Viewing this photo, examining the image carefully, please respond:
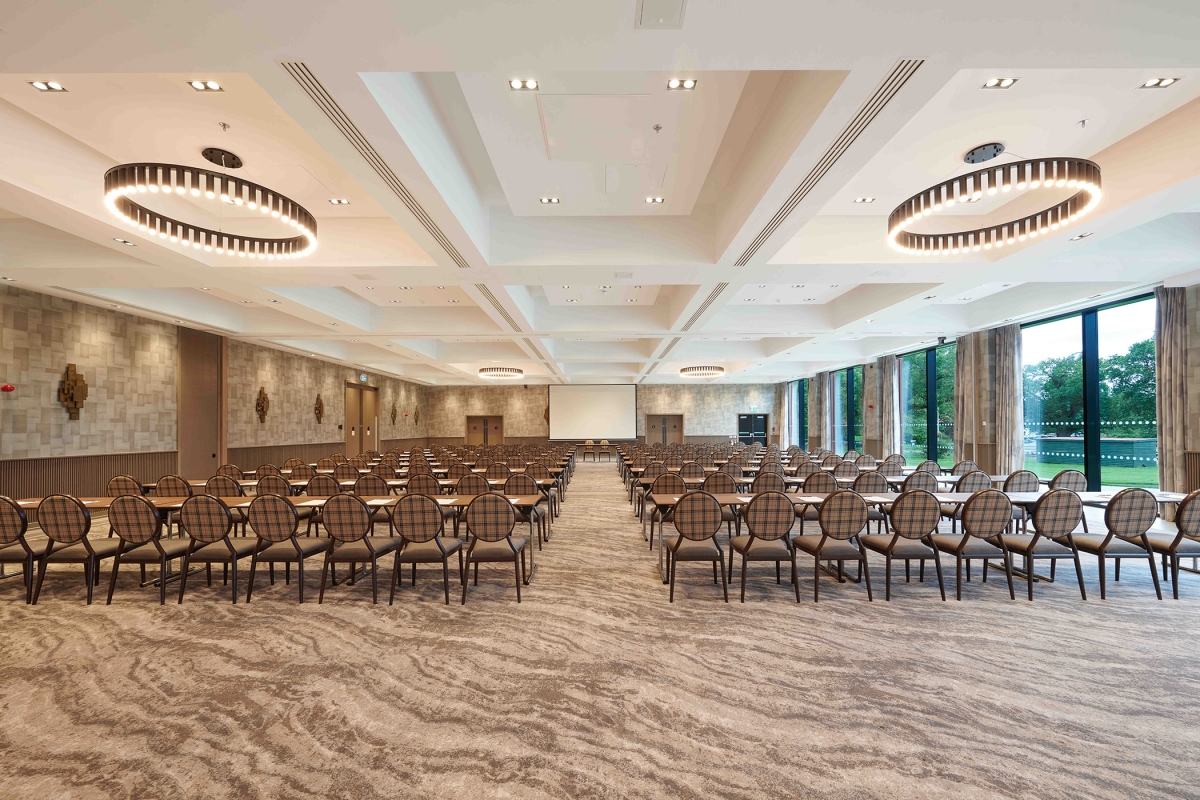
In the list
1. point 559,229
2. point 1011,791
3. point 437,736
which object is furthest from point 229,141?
point 1011,791

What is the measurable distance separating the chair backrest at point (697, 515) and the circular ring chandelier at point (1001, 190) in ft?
10.8

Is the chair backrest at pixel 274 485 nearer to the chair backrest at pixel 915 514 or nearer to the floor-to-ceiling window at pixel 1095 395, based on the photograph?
the chair backrest at pixel 915 514

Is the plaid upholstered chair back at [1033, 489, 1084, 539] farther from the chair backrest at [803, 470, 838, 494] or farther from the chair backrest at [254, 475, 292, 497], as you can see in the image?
the chair backrest at [254, 475, 292, 497]

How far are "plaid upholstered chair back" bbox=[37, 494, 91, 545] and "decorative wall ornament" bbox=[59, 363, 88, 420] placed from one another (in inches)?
237

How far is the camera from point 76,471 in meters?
9.42

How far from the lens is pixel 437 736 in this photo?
2.80 metres

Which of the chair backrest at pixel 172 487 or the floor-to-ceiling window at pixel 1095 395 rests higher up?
the floor-to-ceiling window at pixel 1095 395

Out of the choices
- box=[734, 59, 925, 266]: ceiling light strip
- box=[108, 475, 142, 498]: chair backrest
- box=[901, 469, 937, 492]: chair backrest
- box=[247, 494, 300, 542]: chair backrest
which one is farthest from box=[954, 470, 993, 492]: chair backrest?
box=[108, 475, 142, 498]: chair backrest

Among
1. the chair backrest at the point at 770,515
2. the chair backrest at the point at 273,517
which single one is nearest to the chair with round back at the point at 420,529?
the chair backrest at the point at 273,517

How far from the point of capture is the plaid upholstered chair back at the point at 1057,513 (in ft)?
15.8

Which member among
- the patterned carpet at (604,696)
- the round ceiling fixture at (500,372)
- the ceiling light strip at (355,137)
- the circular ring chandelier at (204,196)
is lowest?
the patterned carpet at (604,696)

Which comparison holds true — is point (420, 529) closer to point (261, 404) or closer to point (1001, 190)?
point (1001, 190)

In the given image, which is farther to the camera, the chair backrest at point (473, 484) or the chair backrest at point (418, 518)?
the chair backrest at point (473, 484)

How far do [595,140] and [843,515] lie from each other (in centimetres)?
424
